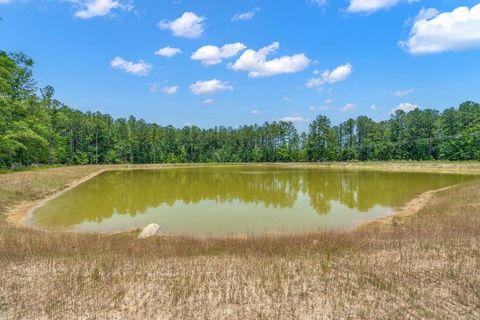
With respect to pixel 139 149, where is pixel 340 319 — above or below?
below

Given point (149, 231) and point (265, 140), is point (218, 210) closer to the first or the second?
point (149, 231)

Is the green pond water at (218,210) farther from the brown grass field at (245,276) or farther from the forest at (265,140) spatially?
the forest at (265,140)

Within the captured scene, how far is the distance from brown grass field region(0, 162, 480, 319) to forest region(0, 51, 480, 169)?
63.1 meters

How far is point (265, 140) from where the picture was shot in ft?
352

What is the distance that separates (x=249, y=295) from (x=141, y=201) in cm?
2103

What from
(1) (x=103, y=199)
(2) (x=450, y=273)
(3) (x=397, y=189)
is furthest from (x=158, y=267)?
(3) (x=397, y=189)

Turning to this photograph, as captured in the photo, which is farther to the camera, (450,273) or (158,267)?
(158,267)

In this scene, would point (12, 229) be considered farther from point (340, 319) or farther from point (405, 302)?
point (405, 302)

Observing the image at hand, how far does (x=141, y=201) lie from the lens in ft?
88.2

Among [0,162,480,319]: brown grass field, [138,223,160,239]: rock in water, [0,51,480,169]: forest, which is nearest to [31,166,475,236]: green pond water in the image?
[138,223,160,239]: rock in water

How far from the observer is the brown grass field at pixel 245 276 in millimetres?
6729

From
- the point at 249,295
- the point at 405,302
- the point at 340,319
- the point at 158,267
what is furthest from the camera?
the point at 158,267

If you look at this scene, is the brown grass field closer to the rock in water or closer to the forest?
the rock in water

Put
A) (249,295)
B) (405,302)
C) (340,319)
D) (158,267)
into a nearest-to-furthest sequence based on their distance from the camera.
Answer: (340,319), (405,302), (249,295), (158,267)
